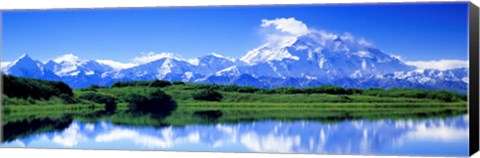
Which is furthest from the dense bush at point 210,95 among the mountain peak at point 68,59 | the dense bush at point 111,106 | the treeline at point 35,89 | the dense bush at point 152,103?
the treeline at point 35,89

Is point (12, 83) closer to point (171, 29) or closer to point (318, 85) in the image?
point (171, 29)

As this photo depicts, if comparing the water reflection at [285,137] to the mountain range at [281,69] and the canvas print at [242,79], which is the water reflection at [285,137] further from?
the mountain range at [281,69]

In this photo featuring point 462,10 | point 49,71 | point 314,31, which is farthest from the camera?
point 49,71

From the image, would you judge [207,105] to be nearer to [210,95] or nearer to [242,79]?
[210,95]

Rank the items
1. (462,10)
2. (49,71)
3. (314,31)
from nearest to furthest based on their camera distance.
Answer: (462,10) < (314,31) < (49,71)

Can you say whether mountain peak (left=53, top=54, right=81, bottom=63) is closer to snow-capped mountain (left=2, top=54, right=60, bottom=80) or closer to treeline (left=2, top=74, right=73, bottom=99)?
snow-capped mountain (left=2, top=54, right=60, bottom=80)

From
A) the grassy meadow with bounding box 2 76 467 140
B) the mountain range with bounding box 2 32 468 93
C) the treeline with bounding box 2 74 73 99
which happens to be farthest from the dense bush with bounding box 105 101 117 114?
the treeline with bounding box 2 74 73 99

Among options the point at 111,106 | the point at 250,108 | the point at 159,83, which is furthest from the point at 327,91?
the point at 111,106

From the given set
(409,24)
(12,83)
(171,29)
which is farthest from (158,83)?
(409,24)
